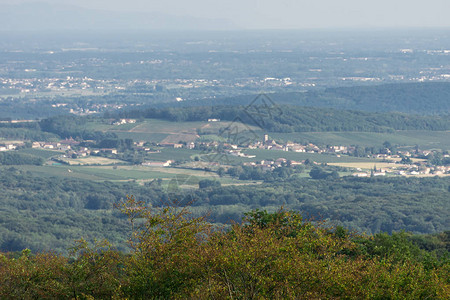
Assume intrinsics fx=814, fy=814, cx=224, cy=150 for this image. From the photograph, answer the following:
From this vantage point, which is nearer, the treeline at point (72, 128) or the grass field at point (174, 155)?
the grass field at point (174, 155)

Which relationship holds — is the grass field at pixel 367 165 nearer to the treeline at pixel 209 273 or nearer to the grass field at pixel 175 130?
the grass field at pixel 175 130

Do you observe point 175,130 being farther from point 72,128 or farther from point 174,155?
point 174,155

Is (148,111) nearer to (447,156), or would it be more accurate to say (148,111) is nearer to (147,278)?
(447,156)

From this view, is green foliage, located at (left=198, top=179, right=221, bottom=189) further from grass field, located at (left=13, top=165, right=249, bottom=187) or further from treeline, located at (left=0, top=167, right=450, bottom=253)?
grass field, located at (left=13, top=165, right=249, bottom=187)

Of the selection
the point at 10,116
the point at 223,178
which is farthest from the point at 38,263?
the point at 10,116

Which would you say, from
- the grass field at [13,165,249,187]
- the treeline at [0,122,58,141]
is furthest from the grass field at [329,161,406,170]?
the treeline at [0,122,58,141]

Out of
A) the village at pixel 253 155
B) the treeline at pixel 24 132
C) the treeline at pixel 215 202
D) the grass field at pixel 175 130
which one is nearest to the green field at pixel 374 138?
the village at pixel 253 155
